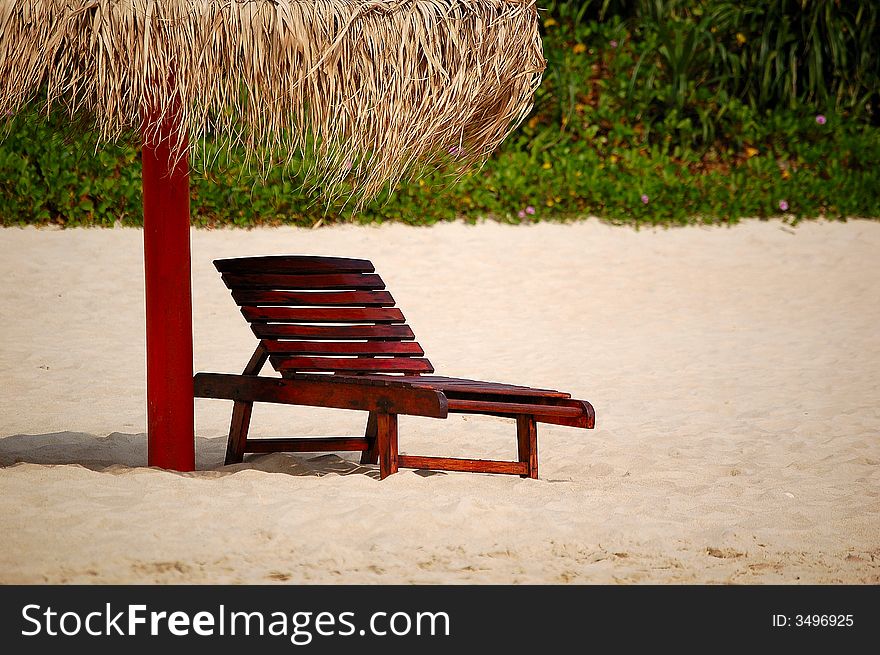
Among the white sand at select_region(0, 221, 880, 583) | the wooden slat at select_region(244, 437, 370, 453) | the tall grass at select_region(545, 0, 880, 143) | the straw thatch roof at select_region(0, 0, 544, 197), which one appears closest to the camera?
the white sand at select_region(0, 221, 880, 583)

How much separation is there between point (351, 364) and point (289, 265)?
0.50m

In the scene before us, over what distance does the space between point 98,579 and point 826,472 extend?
3129mm

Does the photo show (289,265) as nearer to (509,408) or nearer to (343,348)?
(343,348)

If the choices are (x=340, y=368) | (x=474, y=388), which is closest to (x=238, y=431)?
(x=340, y=368)

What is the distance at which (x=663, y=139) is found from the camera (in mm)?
12070

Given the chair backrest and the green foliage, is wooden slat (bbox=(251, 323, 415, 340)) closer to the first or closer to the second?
the chair backrest

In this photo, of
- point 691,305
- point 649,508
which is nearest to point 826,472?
point 649,508

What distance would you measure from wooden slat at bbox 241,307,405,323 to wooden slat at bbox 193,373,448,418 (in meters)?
0.25

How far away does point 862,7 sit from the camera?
12.1 m

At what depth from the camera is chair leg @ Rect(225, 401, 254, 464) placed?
440 cm

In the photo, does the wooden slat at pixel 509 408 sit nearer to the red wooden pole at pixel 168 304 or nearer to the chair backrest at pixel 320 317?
the chair backrest at pixel 320 317

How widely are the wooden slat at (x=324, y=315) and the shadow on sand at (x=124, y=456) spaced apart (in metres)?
0.60

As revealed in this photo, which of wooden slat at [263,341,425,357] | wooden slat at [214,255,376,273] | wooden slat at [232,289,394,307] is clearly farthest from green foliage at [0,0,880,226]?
wooden slat at [263,341,425,357]

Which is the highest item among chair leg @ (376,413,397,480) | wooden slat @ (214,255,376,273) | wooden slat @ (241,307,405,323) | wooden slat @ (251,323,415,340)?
wooden slat @ (214,255,376,273)
